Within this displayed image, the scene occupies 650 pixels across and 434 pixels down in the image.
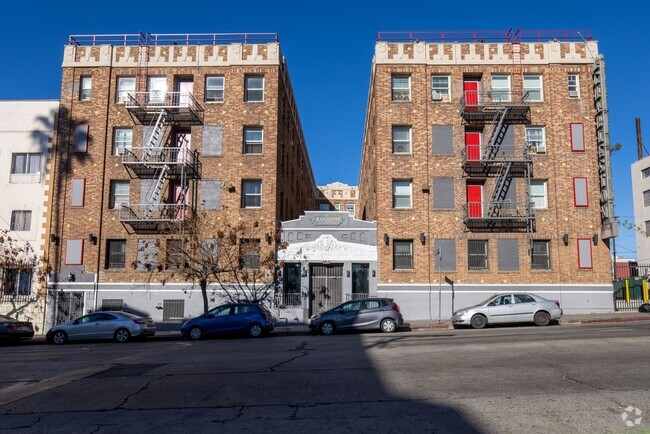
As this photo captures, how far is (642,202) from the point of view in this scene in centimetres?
5831

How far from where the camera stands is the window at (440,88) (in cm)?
2898

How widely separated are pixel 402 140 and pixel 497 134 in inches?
188

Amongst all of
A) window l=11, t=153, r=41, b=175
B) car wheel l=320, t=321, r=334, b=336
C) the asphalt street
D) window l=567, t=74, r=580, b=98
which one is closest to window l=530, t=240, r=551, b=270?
window l=567, t=74, r=580, b=98

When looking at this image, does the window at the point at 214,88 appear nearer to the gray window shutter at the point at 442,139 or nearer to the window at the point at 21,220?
the window at the point at 21,220

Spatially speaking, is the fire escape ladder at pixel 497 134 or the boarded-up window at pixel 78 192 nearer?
the fire escape ladder at pixel 497 134

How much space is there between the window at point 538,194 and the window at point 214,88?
54.5 feet

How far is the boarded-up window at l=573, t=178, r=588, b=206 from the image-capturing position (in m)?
27.8

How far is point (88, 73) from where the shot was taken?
29.2 meters

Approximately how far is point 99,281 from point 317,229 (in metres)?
11.0

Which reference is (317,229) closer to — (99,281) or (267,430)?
(99,281)

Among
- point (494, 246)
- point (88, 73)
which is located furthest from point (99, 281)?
point (494, 246)

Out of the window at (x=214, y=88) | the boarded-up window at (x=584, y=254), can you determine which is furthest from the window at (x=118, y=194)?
the boarded-up window at (x=584, y=254)

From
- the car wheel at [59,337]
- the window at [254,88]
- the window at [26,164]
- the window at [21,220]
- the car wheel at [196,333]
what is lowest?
the car wheel at [59,337]

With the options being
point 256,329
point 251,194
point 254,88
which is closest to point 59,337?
point 256,329
